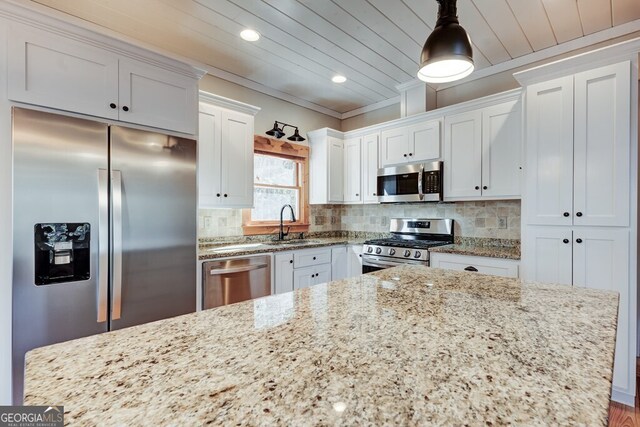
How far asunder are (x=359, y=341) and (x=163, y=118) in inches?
82.2

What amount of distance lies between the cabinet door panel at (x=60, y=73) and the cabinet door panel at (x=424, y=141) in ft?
8.91

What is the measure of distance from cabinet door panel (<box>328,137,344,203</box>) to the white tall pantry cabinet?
2.06 meters

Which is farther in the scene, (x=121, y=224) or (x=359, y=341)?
(x=121, y=224)

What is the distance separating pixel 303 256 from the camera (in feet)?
10.6

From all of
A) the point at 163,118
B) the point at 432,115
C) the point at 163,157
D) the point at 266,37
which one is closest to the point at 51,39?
the point at 163,118

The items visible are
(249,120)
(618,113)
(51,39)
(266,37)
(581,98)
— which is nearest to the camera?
(51,39)

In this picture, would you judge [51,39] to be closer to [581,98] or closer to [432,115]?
[432,115]

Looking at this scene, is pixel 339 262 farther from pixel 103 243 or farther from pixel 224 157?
pixel 103 243

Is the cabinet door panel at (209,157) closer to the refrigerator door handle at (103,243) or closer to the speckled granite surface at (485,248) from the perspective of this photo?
the refrigerator door handle at (103,243)

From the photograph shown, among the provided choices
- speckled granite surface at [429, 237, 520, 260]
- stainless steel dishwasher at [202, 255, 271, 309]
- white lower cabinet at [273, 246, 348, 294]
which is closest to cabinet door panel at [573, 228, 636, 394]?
speckled granite surface at [429, 237, 520, 260]

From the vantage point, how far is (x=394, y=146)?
3.58 m

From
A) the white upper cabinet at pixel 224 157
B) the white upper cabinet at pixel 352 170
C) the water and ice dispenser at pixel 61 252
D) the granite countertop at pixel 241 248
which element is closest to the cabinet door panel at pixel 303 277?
the granite countertop at pixel 241 248

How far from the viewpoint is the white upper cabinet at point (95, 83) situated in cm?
168

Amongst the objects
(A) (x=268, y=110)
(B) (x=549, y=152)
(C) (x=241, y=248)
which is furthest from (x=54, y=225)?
(B) (x=549, y=152)
